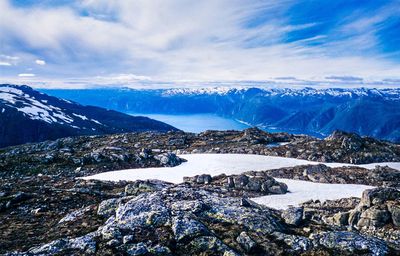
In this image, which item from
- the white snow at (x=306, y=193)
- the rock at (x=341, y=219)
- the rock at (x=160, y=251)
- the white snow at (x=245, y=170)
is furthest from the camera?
the white snow at (x=245, y=170)

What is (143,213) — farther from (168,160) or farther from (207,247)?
(168,160)

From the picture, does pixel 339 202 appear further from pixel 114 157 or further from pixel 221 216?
pixel 114 157

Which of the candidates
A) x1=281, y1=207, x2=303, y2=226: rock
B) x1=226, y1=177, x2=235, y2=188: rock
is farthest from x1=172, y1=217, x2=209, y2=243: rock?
x1=226, y1=177, x2=235, y2=188: rock

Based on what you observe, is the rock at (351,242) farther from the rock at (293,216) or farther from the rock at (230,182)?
the rock at (230,182)

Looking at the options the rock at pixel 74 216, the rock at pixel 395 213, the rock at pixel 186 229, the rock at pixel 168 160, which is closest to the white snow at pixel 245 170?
the rock at pixel 168 160

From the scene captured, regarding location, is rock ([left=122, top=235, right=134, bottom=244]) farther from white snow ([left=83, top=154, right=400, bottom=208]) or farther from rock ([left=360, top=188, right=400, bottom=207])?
rock ([left=360, top=188, right=400, bottom=207])

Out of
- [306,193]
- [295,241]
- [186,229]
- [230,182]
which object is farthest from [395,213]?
[230,182]

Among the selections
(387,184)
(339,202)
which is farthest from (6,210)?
(387,184)
